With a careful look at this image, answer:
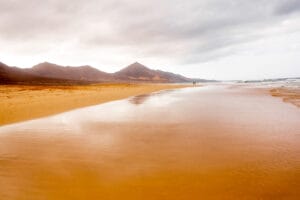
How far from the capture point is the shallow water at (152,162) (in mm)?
4301

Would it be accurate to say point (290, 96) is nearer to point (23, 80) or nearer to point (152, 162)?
point (152, 162)

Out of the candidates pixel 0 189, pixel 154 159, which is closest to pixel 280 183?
pixel 154 159

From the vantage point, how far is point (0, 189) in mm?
4371

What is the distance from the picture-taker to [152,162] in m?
5.77

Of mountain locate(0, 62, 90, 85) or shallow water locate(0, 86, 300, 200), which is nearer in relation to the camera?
shallow water locate(0, 86, 300, 200)

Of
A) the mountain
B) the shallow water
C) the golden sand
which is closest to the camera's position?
the shallow water

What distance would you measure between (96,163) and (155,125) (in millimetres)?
5032

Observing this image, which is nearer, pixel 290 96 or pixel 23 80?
pixel 290 96

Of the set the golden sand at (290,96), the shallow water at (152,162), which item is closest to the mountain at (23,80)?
the golden sand at (290,96)

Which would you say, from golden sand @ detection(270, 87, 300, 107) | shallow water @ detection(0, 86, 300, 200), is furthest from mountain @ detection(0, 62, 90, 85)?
shallow water @ detection(0, 86, 300, 200)

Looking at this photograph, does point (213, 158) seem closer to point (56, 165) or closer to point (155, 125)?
point (56, 165)

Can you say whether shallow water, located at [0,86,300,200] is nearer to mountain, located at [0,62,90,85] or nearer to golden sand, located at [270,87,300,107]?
golden sand, located at [270,87,300,107]

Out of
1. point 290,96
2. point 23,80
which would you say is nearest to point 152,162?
point 290,96

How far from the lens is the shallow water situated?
14.1 ft
